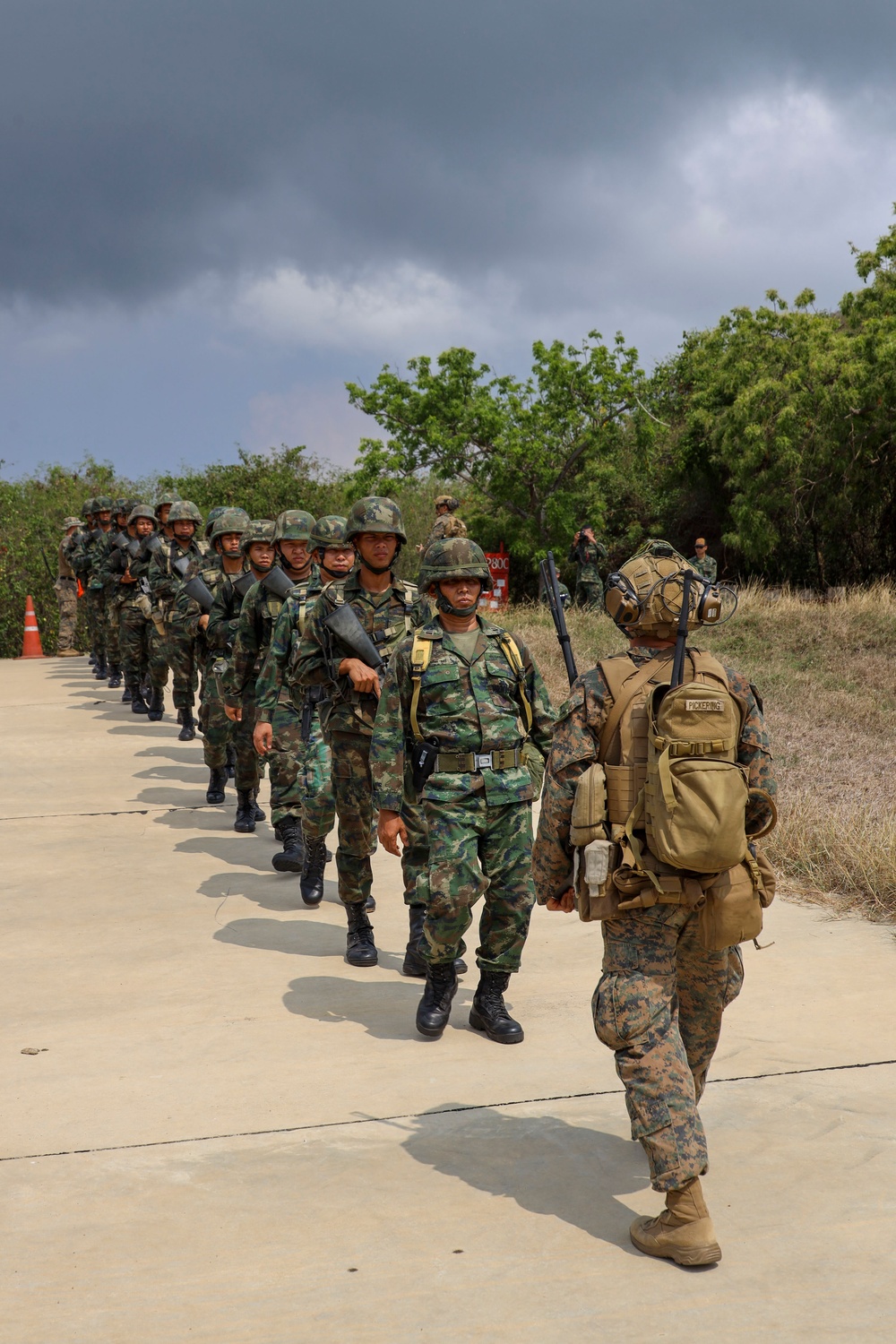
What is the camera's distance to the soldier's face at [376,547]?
6.02 metres

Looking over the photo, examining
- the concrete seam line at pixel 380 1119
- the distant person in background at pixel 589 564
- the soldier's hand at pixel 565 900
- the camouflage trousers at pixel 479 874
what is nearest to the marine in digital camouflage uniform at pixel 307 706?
the camouflage trousers at pixel 479 874

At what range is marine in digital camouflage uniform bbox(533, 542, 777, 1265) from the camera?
3211mm

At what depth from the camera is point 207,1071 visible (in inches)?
183

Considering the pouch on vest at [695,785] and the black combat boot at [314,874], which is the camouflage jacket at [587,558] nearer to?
the black combat boot at [314,874]

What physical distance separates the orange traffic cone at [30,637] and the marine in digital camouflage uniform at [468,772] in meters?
17.5

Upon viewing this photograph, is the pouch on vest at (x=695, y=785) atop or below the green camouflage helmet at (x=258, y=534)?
below

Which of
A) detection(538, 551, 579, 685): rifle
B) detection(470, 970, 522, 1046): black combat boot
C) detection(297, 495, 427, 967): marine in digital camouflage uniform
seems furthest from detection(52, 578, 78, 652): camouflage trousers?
detection(538, 551, 579, 685): rifle

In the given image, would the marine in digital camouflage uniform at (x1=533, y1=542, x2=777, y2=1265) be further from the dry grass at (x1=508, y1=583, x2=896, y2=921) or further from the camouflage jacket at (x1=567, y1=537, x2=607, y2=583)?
the camouflage jacket at (x1=567, y1=537, x2=607, y2=583)

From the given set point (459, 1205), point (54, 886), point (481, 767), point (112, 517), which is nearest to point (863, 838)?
point (481, 767)

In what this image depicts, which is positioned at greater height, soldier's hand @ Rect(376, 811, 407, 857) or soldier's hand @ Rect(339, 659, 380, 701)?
soldier's hand @ Rect(339, 659, 380, 701)

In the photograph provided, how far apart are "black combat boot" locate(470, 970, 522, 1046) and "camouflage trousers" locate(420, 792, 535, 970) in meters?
0.12

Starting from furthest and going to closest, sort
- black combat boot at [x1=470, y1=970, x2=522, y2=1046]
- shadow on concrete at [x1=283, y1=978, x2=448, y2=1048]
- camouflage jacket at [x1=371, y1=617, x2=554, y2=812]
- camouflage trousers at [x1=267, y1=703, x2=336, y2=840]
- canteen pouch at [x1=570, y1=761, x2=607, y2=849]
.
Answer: camouflage trousers at [x1=267, y1=703, x2=336, y2=840] < shadow on concrete at [x1=283, y1=978, x2=448, y2=1048] < black combat boot at [x1=470, y1=970, x2=522, y2=1046] < camouflage jacket at [x1=371, y1=617, x2=554, y2=812] < canteen pouch at [x1=570, y1=761, x2=607, y2=849]

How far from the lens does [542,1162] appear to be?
3826 mm

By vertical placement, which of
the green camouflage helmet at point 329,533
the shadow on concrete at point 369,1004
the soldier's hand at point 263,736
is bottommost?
the shadow on concrete at point 369,1004
